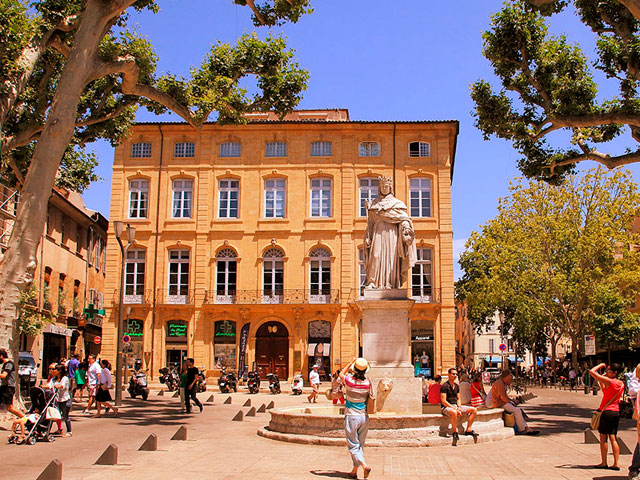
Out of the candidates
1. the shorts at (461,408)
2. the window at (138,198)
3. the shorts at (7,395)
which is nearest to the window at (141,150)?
the window at (138,198)

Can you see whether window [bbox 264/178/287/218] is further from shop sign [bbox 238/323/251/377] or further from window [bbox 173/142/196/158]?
shop sign [bbox 238/323/251/377]

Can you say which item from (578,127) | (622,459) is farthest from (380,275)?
(578,127)

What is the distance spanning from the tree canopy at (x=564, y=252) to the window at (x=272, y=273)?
436 inches

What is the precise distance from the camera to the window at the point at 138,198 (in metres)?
40.7

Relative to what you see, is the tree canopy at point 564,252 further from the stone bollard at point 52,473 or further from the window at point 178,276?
the stone bollard at point 52,473

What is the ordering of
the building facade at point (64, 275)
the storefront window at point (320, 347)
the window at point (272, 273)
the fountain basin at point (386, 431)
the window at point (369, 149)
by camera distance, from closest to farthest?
the fountain basin at point (386, 431)
the building facade at point (64, 275)
the storefront window at point (320, 347)
the window at point (272, 273)
the window at point (369, 149)

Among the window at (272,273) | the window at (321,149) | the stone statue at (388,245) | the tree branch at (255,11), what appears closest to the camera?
the stone statue at (388,245)

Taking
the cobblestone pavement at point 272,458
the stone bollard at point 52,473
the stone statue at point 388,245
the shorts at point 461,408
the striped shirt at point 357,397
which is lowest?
the cobblestone pavement at point 272,458

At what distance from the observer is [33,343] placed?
3491 centimetres

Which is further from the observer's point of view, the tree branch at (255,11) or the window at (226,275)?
the window at (226,275)

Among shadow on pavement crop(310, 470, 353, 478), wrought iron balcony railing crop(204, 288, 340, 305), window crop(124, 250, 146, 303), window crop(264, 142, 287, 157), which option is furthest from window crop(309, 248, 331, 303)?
shadow on pavement crop(310, 470, 353, 478)

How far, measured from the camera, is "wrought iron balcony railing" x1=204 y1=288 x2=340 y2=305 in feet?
128

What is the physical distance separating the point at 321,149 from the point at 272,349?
12052 millimetres

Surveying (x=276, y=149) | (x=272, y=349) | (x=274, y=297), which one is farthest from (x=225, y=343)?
(x=276, y=149)
